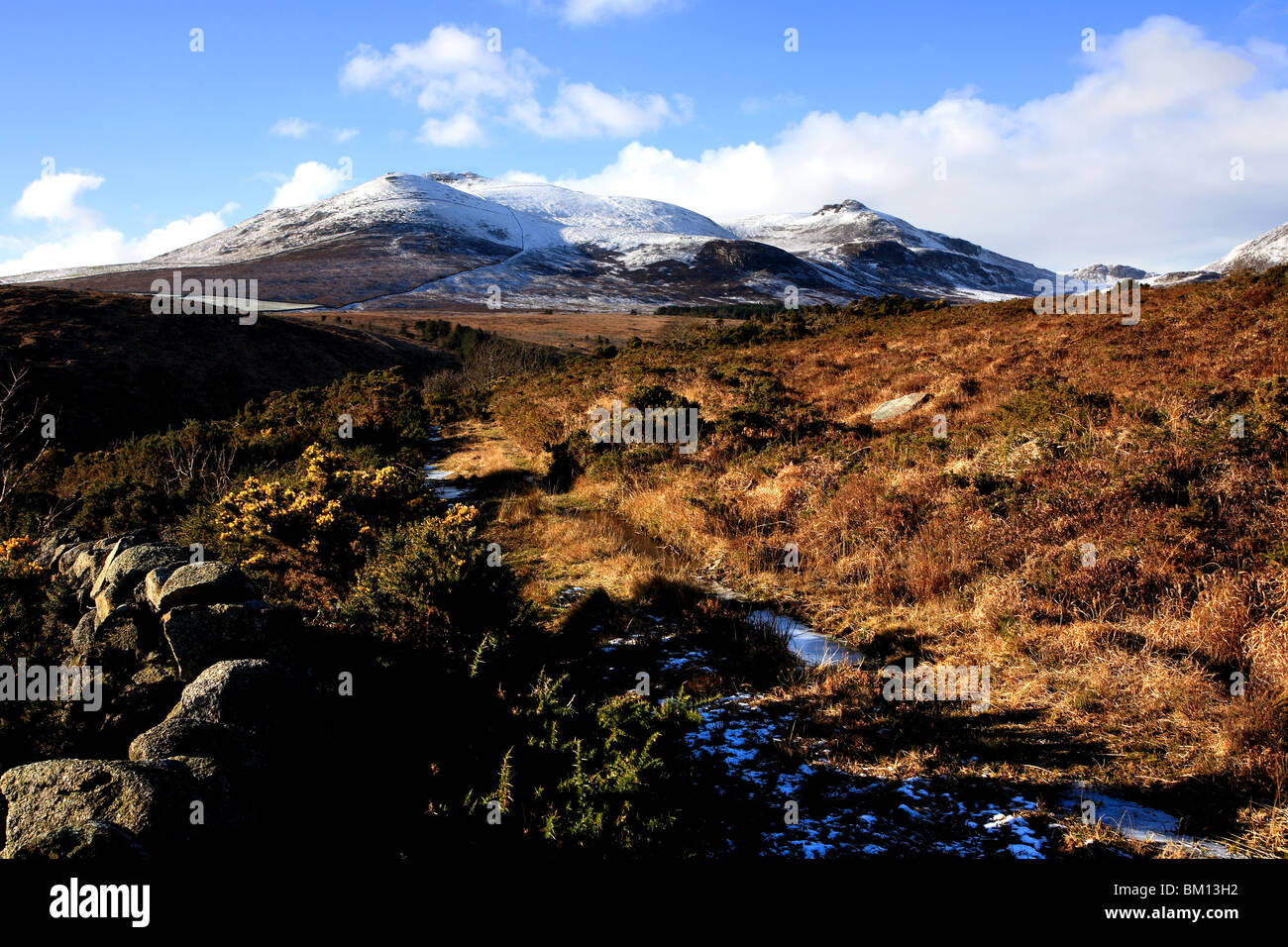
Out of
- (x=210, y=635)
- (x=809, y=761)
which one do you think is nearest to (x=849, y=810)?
(x=809, y=761)

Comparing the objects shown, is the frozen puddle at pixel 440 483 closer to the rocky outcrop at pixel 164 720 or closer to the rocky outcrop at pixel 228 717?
the rocky outcrop at pixel 164 720

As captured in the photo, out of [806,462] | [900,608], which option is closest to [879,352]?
[806,462]

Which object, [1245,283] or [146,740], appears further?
[1245,283]

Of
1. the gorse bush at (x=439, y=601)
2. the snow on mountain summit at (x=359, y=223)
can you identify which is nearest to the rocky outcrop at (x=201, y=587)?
the gorse bush at (x=439, y=601)
